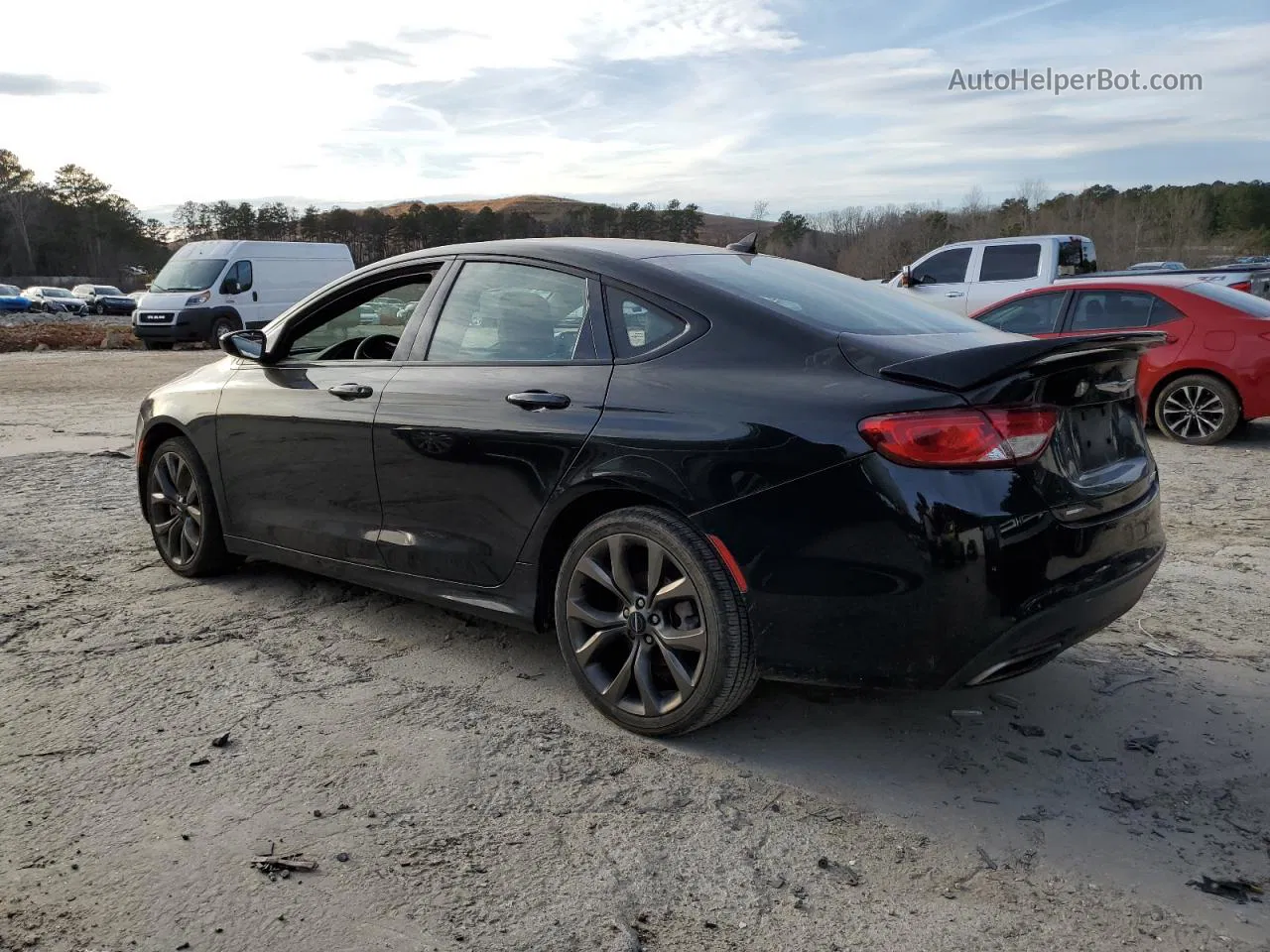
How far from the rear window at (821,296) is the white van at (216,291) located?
2122cm

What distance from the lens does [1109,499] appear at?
3.25 meters

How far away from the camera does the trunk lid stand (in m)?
2.98

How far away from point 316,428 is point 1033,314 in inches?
304

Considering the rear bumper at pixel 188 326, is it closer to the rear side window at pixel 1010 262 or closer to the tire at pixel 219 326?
the tire at pixel 219 326

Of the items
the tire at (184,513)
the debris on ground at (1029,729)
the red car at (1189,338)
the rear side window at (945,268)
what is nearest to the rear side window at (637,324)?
the debris on ground at (1029,729)

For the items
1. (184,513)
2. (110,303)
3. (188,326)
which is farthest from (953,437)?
(110,303)

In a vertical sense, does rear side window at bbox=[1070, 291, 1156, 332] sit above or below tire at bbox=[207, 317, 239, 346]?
above

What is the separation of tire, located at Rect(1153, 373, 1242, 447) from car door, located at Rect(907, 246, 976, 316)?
19.4ft

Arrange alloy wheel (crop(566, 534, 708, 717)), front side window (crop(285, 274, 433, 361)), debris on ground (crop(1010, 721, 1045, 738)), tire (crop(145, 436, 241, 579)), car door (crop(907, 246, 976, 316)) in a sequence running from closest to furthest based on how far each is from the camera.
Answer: alloy wheel (crop(566, 534, 708, 717)), debris on ground (crop(1010, 721, 1045, 738)), front side window (crop(285, 274, 433, 361)), tire (crop(145, 436, 241, 579)), car door (crop(907, 246, 976, 316))

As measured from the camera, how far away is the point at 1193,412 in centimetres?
925

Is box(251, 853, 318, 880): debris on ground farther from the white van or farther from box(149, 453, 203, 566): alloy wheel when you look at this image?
the white van

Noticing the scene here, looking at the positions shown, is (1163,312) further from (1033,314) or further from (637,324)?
(637,324)

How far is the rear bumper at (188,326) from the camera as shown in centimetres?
2389

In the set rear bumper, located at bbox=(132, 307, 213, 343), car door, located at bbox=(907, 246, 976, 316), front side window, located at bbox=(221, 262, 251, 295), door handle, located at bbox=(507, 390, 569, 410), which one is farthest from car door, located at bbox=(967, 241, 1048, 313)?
rear bumper, located at bbox=(132, 307, 213, 343)
